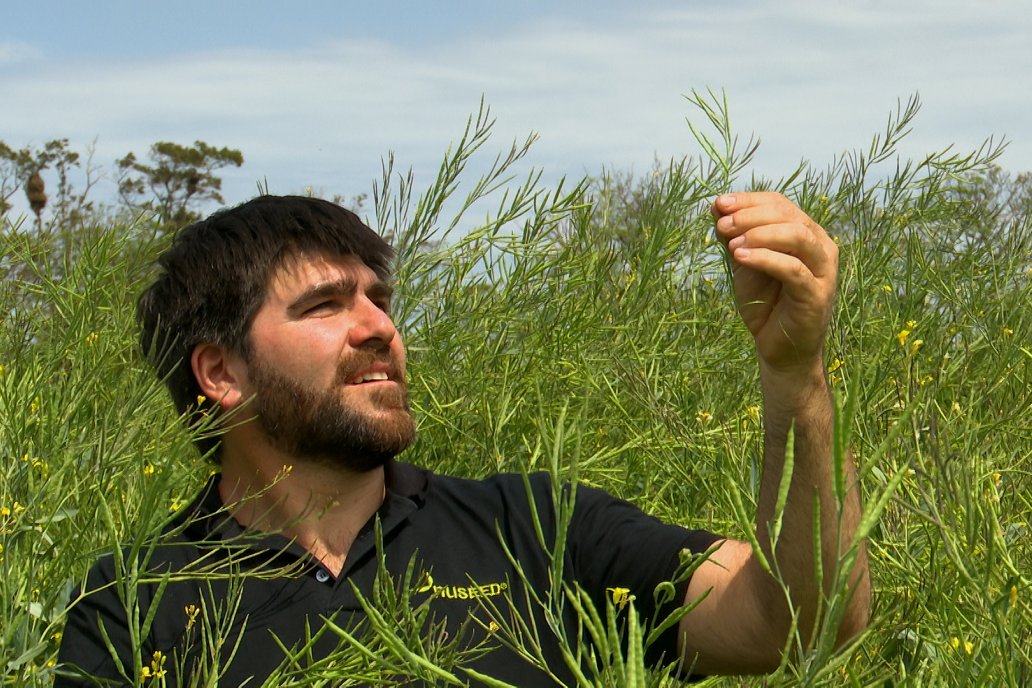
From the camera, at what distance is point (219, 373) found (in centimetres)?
246

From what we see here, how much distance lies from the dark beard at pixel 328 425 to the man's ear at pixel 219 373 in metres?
0.10

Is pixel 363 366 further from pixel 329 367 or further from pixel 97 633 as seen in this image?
pixel 97 633

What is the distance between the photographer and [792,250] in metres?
1.38

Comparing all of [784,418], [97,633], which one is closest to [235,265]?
[97,633]

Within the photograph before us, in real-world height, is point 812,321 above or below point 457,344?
above

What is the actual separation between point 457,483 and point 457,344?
51cm

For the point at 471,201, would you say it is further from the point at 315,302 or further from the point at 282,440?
the point at 282,440

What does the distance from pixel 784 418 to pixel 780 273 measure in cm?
25

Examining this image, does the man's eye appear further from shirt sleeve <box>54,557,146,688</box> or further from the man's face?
shirt sleeve <box>54,557,146,688</box>

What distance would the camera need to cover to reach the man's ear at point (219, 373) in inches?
94.4

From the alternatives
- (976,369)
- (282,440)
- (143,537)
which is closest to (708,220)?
(976,369)

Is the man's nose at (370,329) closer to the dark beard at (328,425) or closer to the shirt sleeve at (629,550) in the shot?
the dark beard at (328,425)

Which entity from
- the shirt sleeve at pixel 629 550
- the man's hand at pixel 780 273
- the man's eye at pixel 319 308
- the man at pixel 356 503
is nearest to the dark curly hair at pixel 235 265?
the man at pixel 356 503

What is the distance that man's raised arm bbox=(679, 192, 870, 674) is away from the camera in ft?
4.48
